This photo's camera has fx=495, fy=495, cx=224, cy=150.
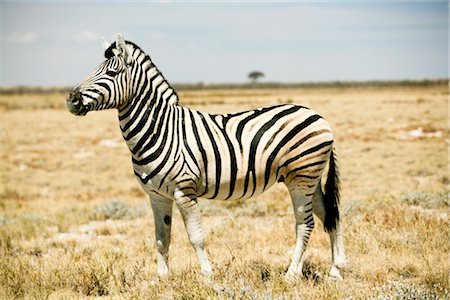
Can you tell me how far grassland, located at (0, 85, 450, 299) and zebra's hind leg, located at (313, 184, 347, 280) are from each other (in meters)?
0.17

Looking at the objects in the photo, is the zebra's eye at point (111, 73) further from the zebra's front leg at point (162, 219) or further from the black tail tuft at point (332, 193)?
the black tail tuft at point (332, 193)

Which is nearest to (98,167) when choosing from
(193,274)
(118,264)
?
(118,264)

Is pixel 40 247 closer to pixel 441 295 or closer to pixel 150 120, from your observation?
pixel 150 120

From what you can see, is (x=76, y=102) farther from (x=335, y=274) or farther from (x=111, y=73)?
(x=335, y=274)

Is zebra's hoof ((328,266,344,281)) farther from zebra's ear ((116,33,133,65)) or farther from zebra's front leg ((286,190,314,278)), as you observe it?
zebra's ear ((116,33,133,65))

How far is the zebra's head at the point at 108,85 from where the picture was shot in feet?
16.8

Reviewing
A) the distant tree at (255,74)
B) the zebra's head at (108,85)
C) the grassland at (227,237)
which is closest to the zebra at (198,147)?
the zebra's head at (108,85)

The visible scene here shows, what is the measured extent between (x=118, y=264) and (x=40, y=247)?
2660 mm

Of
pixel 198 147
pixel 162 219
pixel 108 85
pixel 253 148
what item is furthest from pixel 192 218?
pixel 108 85

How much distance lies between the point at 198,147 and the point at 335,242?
2133 millimetres

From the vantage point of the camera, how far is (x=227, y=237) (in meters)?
8.45

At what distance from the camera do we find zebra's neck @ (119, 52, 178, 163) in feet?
18.2

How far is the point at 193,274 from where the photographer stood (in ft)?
19.2

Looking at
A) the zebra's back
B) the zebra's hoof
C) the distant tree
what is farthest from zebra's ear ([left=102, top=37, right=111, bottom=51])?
the distant tree
